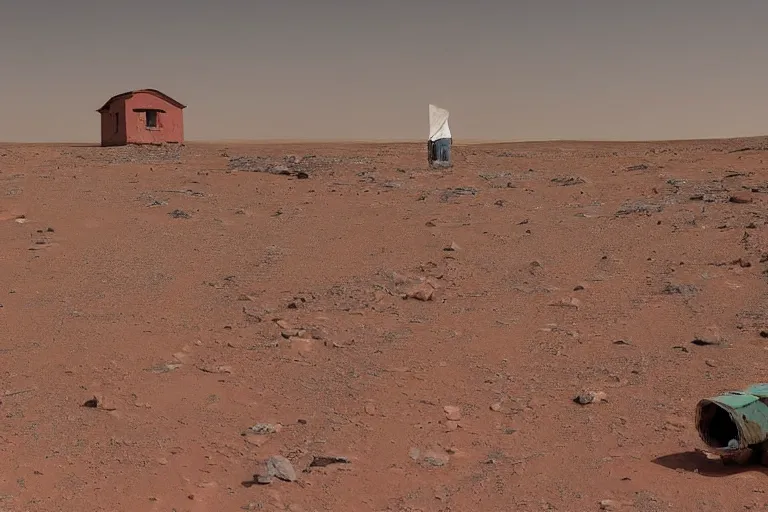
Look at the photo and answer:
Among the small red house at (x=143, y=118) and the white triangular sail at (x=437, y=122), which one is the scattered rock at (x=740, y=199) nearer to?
the white triangular sail at (x=437, y=122)

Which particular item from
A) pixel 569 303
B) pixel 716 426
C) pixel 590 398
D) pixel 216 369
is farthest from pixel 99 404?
pixel 569 303

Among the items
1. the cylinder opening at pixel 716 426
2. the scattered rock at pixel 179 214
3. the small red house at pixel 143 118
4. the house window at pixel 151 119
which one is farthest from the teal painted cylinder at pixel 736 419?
the house window at pixel 151 119

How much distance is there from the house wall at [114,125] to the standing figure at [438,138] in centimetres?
1443

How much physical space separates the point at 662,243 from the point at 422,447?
6.32 meters

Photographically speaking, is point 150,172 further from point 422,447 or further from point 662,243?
point 422,447

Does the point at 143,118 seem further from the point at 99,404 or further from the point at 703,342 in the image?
the point at 703,342

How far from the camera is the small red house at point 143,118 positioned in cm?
2873

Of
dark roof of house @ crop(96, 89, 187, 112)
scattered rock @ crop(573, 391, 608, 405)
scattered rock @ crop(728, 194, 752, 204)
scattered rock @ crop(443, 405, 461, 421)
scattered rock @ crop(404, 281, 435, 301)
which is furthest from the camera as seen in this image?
dark roof of house @ crop(96, 89, 187, 112)

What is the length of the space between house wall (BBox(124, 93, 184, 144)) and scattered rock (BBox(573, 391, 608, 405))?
85.2ft

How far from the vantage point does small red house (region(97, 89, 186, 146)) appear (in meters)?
28.7

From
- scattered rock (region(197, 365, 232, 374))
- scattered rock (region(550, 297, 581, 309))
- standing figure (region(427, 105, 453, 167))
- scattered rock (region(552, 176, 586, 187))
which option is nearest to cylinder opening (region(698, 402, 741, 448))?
scattered rock (region(550, 297, 581, 309))

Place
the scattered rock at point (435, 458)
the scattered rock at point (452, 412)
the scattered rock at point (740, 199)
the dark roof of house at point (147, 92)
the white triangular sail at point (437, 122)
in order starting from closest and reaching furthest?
the scattered rock at point (435, 458), the scattered rock at point (452, 412), the scattered rock at point (740, 199), the white triangular sail at point (437, 122), the dark roof of house at point (147, 92)

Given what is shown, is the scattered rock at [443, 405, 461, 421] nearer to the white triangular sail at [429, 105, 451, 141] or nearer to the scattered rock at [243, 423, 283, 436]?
the scattered rock at [243, 423, 283, 436]

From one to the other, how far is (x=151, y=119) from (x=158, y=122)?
0.28 m
